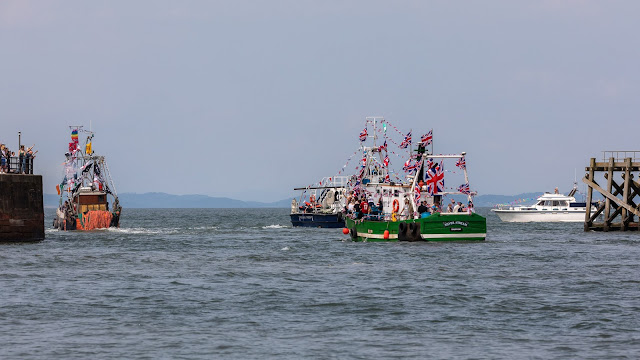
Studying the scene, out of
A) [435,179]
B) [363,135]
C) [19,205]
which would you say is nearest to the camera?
[19,205]

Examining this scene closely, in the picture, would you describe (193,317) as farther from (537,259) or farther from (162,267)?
(537,259)

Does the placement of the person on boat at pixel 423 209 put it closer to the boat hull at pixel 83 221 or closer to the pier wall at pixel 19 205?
the pier wall at pixel 19 205

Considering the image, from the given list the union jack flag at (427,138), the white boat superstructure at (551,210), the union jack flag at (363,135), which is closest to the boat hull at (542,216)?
the white boat superstructure at (551,210)

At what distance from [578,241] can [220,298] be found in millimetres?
35019

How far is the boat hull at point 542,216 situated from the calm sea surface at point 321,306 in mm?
59172

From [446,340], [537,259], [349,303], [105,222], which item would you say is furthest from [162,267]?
[105,222]

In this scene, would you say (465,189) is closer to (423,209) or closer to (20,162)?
(423,209)

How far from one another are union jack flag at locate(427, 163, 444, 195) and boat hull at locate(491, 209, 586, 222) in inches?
2260

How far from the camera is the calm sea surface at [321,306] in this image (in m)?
18.6

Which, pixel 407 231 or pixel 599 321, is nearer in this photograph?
pixel 599 321

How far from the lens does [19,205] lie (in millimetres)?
43938

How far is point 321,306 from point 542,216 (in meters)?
81.4

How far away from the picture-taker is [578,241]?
5578 centimetres

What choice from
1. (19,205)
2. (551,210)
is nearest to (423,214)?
(19,205)
